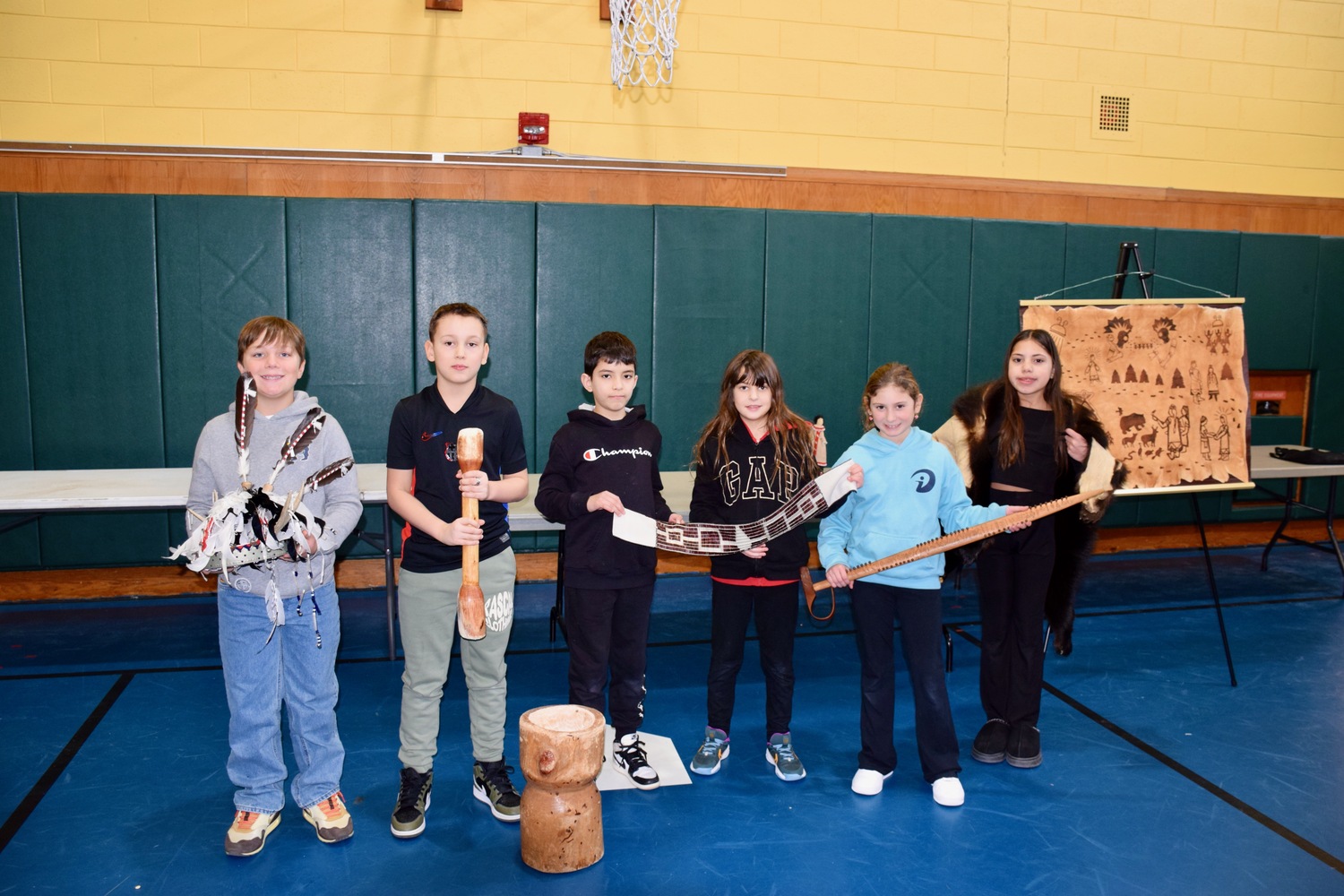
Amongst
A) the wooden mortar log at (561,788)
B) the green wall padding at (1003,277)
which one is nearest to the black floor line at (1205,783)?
the wooden mortar log at (561,788)

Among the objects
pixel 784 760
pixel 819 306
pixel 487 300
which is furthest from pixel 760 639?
pixel 819 306

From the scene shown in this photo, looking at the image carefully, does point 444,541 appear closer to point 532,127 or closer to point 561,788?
point 561,788

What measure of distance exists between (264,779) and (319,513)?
0.80m

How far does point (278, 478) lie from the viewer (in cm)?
265

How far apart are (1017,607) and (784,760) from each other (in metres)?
0.99

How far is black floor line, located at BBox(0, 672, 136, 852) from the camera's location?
279 centimetres

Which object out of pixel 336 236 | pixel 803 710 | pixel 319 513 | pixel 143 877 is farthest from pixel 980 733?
pixel 336 236

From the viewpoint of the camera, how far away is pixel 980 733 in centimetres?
338

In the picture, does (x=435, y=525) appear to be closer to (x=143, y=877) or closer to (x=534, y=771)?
(x=534, y=771)

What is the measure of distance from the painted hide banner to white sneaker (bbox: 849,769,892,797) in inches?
90.9

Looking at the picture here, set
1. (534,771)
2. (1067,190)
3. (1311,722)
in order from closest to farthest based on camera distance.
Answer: (534,771) < (1311,722) < (1067,190)

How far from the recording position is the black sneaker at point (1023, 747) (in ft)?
10.7

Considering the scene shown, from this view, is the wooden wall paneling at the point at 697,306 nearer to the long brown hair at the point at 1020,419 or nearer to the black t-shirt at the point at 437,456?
the long brown hair at the point at 1020,419

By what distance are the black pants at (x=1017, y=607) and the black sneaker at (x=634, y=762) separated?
130 cm
